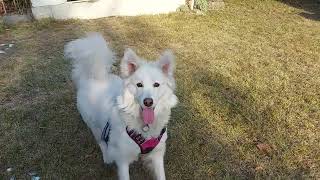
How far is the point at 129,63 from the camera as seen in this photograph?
2881 mm

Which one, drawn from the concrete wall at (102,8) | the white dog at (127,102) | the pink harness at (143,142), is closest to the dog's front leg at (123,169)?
the white dog at (127,102)

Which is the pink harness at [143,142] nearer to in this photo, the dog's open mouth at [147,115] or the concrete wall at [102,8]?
the dog's open mouth at [147,115]

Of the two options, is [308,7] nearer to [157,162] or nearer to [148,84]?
[157,162]

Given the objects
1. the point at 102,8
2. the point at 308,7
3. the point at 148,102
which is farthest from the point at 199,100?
the point at 308,7

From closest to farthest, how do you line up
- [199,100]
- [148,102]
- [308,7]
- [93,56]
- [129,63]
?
1. [148,102]
2. [129,63]
3. [93,56]
4. [199,100]
5. [308,7]

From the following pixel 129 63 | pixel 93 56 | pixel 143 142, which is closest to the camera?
pixel 129 63

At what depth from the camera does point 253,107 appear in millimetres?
4699

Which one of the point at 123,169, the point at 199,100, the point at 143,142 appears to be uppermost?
the point at 143,142

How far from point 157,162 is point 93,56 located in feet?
3.26

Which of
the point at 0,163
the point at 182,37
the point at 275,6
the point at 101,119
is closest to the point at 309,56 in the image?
the point at 182,37

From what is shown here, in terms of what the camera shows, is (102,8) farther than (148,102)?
Yes

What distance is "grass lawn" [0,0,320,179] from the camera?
12.2 feet

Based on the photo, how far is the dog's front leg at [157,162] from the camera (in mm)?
3178

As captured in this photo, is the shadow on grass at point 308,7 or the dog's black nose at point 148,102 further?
the shadow on grass at point 308,7
